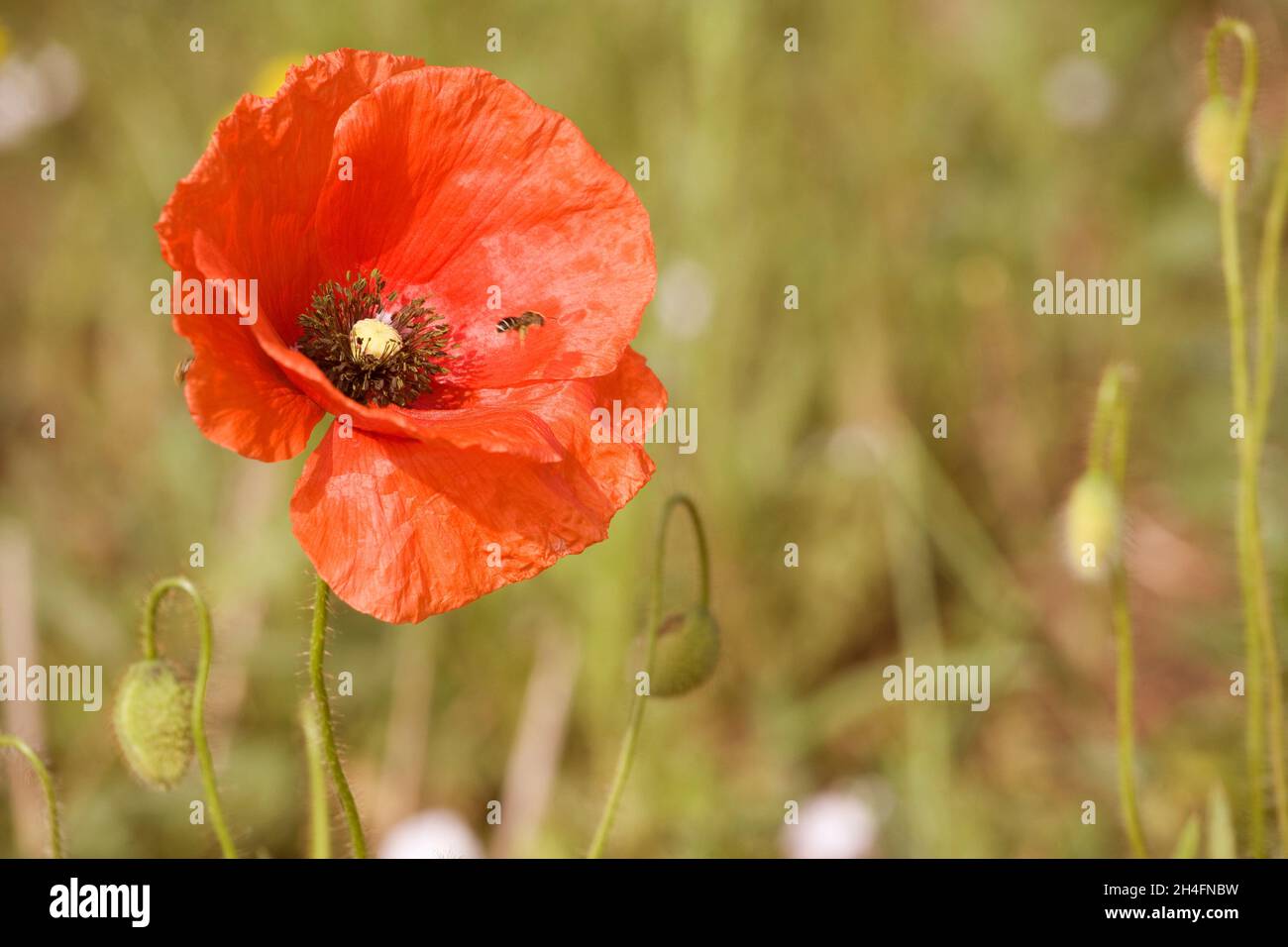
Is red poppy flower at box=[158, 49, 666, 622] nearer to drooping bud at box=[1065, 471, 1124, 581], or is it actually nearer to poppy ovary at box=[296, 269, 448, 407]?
poppy ovary at box=[296, 269, 448, 407]

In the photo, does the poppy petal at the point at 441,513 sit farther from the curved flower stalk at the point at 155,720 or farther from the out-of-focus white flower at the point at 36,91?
the out-of-focus white flower at the point at 36,91

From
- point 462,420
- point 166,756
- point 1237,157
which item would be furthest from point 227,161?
point 1237,157

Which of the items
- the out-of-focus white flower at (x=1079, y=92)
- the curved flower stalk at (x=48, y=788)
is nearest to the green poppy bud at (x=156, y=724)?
the curved flower stalk at (x=48, y=788)

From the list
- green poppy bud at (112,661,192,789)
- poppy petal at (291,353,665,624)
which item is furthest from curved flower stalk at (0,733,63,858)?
poppy petal at (291,353,665,624)

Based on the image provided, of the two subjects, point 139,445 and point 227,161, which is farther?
point 139,445

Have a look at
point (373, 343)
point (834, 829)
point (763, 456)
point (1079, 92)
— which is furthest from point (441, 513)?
point (1079, 92)

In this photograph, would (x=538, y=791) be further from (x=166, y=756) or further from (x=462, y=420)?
(x=462, y=420)
